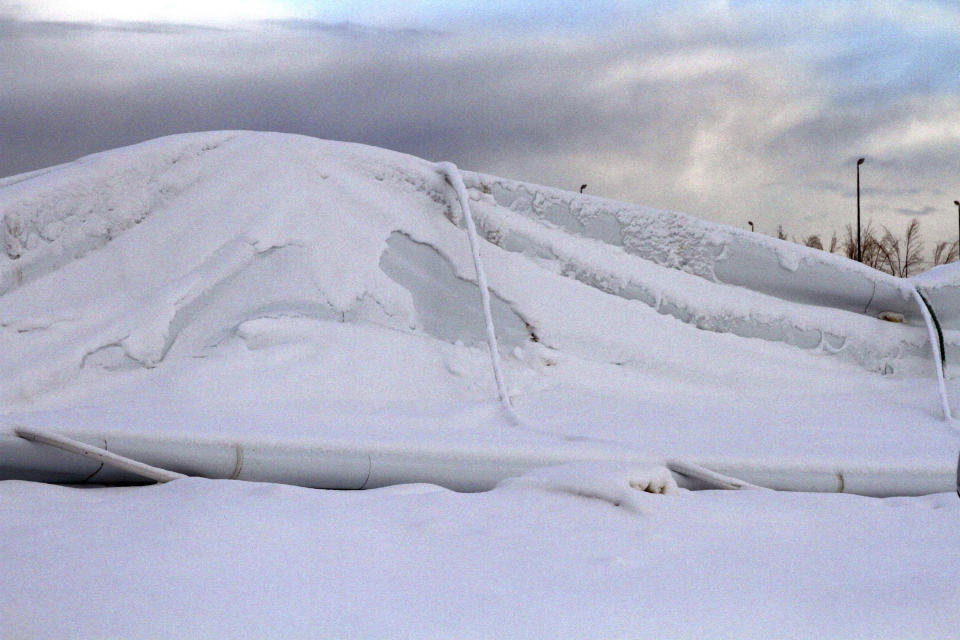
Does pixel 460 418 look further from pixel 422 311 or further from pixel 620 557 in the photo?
pixel 620 557

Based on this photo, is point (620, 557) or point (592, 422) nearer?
point (620, 557)

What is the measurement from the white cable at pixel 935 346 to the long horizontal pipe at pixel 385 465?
0.56 m

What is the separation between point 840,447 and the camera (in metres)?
2.26

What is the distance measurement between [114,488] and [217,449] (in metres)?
0.18

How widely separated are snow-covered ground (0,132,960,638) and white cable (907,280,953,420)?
1.8 inches

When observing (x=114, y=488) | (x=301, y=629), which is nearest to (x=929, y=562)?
(x=301, y=629)

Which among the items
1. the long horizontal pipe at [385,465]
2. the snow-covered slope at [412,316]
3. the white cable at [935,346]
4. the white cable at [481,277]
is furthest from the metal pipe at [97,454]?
the white cable at [935,346]

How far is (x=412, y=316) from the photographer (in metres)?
2.48

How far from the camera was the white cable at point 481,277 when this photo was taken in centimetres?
232

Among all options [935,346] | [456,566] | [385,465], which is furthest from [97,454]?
[935,346]

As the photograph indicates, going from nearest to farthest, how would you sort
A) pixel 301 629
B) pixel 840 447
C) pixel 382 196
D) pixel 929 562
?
pixel 301 629, pixel 929 562, pixel 840 447, pixel 382 196

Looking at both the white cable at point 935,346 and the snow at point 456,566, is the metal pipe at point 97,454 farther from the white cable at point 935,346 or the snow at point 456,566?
the white cable at point 935,346

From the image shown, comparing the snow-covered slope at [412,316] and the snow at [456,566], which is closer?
the snow at [456,566]

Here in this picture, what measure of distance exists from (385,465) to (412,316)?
2.32 ft
